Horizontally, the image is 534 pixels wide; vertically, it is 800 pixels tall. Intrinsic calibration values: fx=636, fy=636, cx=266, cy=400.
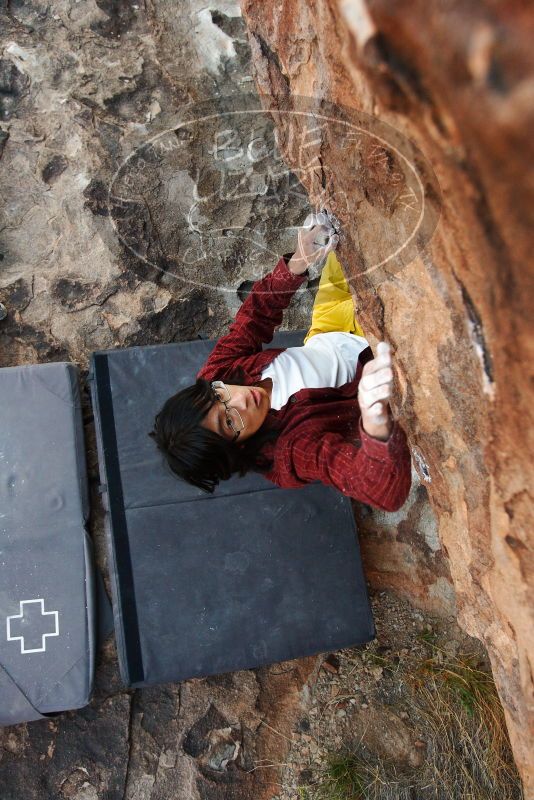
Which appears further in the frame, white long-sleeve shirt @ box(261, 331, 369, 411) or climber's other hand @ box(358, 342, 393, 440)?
white long-sleeve shirt @ box(261, 331, 369, 411)

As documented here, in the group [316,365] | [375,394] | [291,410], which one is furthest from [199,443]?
[375,394]

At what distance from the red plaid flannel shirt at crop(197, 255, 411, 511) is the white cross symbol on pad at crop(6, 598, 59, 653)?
0.91 meters

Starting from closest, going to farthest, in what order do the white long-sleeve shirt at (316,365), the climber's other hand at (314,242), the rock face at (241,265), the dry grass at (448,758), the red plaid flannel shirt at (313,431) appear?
the rock face at (241,265)
the red plaid flannel shirt at (313,431)
the climber's other hand at (314,242)
the white long-sleeve shirt at (316,365)
the dry grass at (448,758)

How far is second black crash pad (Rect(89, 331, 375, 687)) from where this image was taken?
189 cm

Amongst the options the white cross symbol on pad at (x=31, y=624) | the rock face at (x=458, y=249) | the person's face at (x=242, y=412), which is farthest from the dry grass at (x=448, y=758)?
the person's face at (x=242, y=412)

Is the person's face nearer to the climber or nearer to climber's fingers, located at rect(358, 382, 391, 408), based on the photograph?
the climber

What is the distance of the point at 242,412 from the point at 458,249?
0.69 metres

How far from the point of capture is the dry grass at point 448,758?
71.3 inches

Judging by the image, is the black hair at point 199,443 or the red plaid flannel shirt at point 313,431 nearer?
the red plaid flannel shirt at point 313,431

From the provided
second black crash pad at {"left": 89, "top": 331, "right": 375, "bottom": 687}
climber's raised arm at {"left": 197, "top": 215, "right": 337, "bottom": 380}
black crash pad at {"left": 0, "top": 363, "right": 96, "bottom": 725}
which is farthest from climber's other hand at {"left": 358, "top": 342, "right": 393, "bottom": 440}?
black crash pad at {"left": 0, "top": 363, "right": 96, "bottom": 725}

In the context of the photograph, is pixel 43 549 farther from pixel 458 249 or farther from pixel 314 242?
pixel 458 249

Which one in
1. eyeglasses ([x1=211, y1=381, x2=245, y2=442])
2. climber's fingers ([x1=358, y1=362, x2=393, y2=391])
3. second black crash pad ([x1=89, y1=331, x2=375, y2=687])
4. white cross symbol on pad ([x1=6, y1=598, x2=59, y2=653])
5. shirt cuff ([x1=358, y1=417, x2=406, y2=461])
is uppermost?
climber's fingers ([x1=358, y1=362, x2=393, y2=391])

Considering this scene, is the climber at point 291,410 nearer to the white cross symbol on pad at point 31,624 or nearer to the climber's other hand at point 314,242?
the climber's other hand at point 314,242

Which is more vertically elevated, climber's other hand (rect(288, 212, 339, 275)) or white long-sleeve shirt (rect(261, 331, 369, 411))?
climber's other hand (rect(288, 212, 339, 275))
